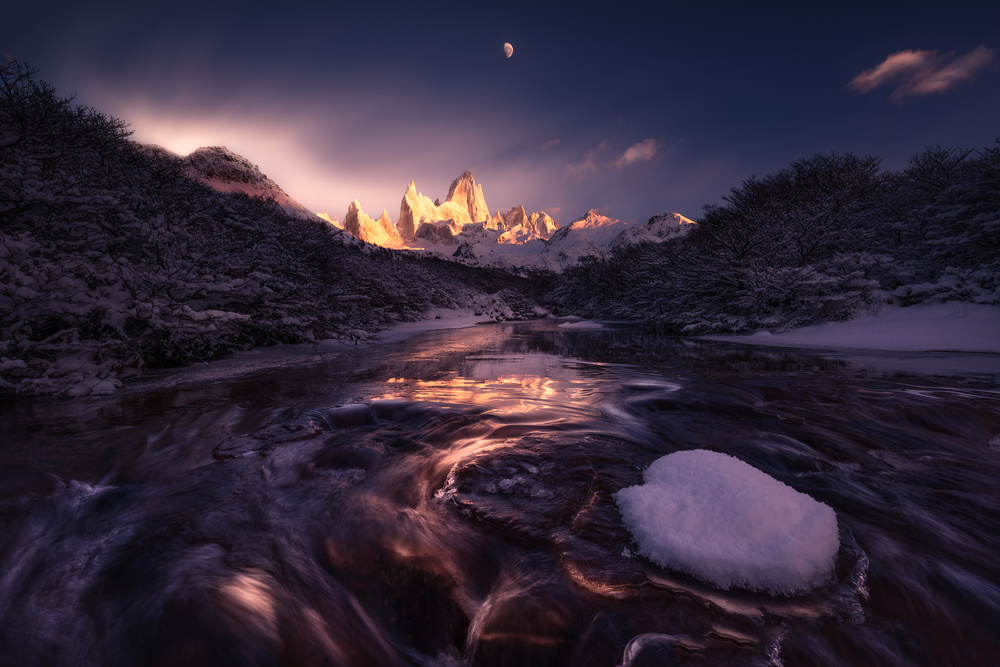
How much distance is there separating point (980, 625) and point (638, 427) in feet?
8.31


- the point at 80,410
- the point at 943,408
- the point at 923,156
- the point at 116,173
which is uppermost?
the point at 923,156

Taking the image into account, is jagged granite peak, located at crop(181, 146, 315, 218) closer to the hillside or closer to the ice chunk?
the hillside

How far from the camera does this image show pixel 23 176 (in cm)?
513

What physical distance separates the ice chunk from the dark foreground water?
78mm

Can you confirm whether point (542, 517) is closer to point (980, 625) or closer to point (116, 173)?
point (980, 625)

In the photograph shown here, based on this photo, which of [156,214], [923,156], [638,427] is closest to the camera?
[638,427]

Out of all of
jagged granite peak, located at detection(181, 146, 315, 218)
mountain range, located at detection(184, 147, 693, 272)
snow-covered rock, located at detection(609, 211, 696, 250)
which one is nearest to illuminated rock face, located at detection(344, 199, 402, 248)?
mountain range, located at detection(184, 147, 693, 272)

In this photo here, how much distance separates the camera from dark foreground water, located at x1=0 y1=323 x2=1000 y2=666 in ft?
4.75

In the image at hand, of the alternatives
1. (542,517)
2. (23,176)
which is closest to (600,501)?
(542,517)

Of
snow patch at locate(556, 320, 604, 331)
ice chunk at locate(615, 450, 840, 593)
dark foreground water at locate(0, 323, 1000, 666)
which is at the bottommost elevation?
dark foreground water at locate(0, 323, 1000, 666)

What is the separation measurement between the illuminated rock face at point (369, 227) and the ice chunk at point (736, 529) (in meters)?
148

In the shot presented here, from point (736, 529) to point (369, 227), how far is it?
165425mm

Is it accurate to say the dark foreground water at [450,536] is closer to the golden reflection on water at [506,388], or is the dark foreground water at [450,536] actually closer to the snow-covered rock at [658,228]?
the golden reflection on water at [506,388]

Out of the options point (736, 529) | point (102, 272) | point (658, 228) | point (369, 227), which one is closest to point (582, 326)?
point (102, 272)
